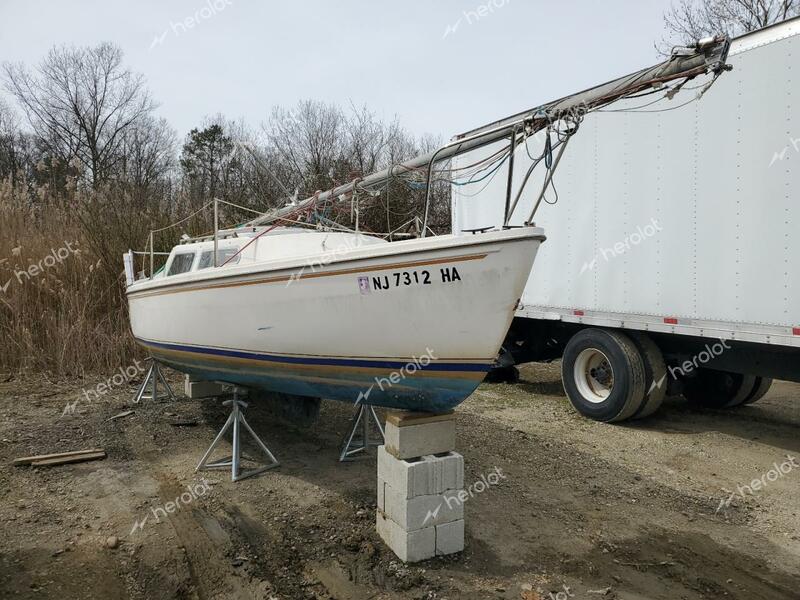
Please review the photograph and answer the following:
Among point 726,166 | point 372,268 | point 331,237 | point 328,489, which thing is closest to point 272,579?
point 328,489

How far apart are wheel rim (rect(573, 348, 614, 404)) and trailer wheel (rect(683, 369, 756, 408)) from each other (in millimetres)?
1515

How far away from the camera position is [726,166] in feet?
17.9

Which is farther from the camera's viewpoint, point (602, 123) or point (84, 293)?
Answer: point (84, 293)

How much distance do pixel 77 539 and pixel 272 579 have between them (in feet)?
4.83


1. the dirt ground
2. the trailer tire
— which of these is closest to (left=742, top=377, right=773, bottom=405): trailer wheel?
the dirt ground

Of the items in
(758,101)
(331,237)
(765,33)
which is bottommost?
(331,237)

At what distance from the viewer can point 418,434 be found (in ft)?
11.9

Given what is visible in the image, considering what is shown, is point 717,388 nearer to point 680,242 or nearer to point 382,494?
point 680,242

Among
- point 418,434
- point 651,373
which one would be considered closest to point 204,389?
point 418,434

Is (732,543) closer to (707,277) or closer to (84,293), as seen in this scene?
(707,277)

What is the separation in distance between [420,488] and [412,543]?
0.34m

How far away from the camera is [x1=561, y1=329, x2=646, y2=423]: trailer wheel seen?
6.34 m

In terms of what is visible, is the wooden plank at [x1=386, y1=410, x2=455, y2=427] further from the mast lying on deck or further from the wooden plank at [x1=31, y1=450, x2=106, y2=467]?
the wooden plank at [x1=31, y1=450, x2=106, y2=467]

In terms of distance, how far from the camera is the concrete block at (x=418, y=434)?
11.7 feet
